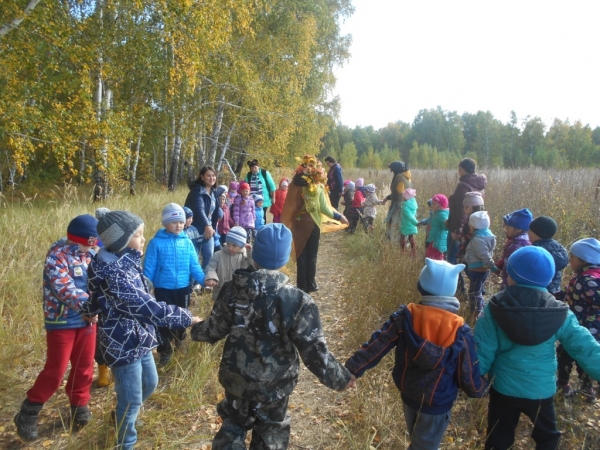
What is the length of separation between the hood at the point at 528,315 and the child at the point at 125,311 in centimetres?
169

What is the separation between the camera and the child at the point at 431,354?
1996 mm

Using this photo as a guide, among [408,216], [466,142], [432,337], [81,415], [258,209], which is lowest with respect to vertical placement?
[81,415]

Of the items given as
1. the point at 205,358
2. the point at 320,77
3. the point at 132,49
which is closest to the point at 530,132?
the point at 320,77

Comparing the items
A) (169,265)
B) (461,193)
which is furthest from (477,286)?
(169,265)

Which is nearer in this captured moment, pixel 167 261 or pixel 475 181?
pixel 167 261

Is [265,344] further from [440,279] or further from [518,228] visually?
[518,228]

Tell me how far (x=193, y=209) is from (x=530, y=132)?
202 feet

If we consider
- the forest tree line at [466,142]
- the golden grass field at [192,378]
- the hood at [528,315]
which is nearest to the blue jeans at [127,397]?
the golden grass field at [192,378]

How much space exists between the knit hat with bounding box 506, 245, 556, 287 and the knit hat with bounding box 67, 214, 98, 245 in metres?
2.60

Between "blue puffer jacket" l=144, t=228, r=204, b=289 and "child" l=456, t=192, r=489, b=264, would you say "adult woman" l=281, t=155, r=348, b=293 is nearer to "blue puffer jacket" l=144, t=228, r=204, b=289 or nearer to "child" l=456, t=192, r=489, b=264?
"child" l=456, t=192, r=489, b=264

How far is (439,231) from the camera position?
592 centimetres

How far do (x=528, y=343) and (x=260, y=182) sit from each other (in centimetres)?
714

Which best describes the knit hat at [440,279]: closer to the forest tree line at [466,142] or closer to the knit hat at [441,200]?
the knit hat at [441,200]

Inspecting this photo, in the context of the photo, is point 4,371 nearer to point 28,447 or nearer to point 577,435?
point 28,447
